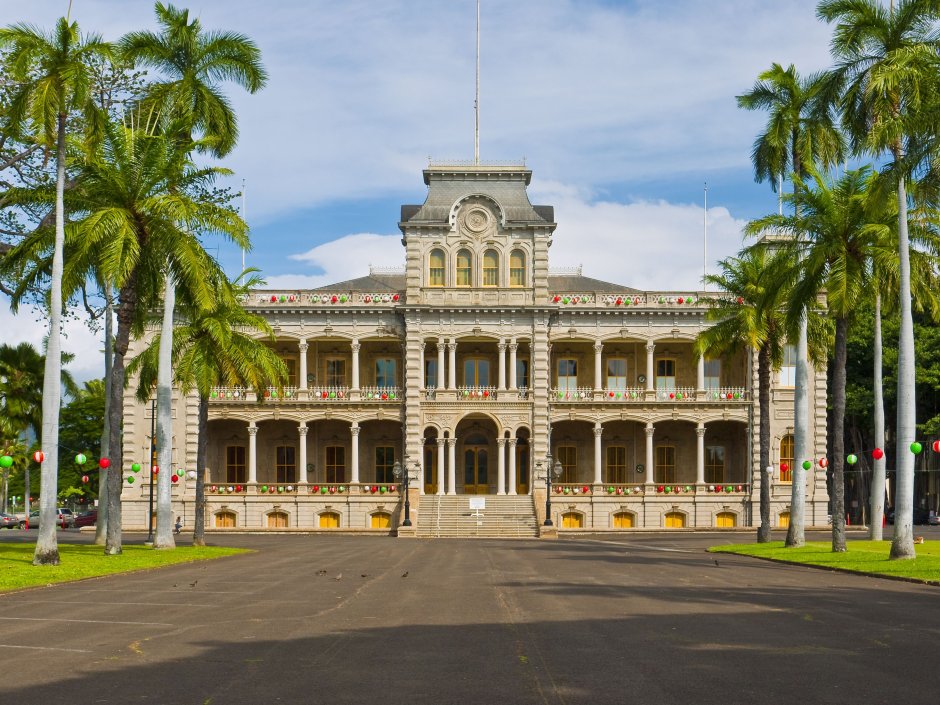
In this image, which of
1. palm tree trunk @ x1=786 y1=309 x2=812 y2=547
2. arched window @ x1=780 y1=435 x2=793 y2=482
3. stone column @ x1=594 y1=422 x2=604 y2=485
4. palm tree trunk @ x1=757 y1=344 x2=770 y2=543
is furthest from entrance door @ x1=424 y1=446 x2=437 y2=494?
palm tree trunk @ x1=786 y1=309 x2=812 y2=547

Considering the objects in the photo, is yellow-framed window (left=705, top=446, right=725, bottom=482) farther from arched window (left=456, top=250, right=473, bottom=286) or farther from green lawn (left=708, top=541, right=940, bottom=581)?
green lawn (left=708, top=541, right=940, bottom=581)

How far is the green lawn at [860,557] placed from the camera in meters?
27.5

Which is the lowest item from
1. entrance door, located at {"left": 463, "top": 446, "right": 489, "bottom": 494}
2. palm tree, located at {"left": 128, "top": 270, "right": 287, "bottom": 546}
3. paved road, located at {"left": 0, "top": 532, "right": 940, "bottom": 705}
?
paved road, located at {"left": 0, "top": 532, "right": 940, "bottom": 705}

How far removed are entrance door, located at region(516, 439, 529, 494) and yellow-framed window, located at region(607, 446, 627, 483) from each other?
536 centimetres

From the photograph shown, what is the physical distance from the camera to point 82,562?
3058cm

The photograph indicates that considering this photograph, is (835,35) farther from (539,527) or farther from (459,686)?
(539,527)

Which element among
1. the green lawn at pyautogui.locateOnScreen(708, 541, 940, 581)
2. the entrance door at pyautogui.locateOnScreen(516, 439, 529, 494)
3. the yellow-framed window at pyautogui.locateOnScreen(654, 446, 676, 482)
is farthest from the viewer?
the yellow-framed window at pyautogui.locateOnScreen(654, 446, 676, 482)

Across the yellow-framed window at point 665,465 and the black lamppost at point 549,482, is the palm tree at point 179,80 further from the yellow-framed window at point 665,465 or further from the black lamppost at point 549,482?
the yellow-framed window at point 665,465

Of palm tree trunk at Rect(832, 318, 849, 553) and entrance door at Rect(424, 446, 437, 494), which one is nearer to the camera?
palm tree trunk at Rect(832, 318, 849, 553)

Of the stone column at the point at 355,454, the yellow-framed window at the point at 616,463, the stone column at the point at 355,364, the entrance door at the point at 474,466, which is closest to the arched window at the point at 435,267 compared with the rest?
the stone column at the point at 355,364

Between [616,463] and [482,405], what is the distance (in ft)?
31.0

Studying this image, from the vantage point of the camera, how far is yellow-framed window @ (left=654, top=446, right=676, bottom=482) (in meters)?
67.4

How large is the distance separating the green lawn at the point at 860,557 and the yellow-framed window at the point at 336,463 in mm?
28691

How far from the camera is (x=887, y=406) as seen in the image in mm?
77062
